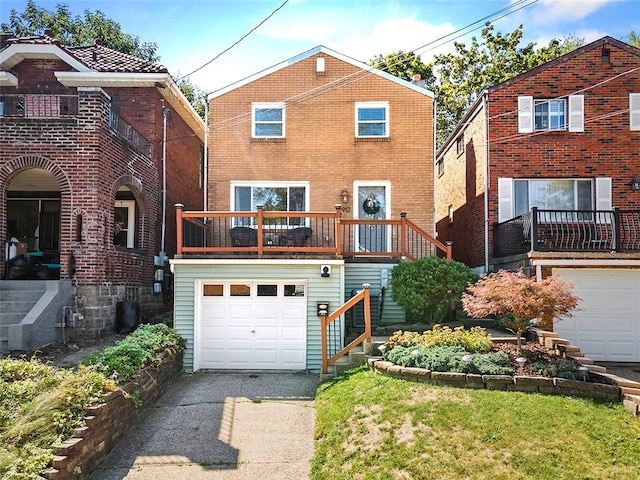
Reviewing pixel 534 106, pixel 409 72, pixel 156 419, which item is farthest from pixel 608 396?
pixel 409 72

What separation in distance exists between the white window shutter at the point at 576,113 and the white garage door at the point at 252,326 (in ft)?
28.6

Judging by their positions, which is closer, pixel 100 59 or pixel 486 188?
pixel 486 188

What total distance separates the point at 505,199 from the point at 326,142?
203 inches

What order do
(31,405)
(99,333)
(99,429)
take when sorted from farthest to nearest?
1. (99,333)
2. (99,429)
3. (31,405)

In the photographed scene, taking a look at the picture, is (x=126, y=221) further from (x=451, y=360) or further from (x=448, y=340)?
(x=451, y=360)

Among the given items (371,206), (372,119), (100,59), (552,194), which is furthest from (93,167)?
(552,194)

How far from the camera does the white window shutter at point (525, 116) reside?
45.3 feet

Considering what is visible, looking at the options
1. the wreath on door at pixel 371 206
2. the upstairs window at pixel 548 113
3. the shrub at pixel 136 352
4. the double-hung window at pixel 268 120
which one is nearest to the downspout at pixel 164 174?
the double-hung window at pixel 268 120

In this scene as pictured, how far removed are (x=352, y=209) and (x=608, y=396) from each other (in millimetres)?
8219

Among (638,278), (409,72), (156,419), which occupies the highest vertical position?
(409,72)

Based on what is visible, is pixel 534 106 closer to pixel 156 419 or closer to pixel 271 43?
pixel 271 43

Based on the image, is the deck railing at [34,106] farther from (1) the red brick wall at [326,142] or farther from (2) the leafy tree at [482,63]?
(2) the leafy tree at [482,63]

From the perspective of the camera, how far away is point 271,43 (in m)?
11.5

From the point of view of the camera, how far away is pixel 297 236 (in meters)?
Result: 12.3
